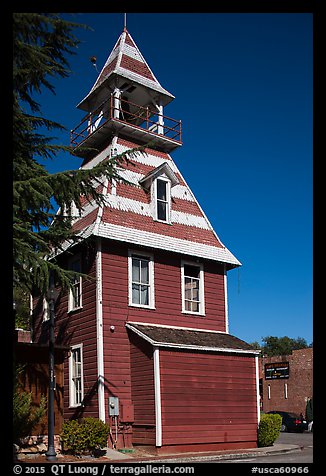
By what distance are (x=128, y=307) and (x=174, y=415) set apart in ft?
13.4

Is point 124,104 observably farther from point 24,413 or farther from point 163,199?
point 24,413

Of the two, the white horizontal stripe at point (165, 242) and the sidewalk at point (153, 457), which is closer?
the sidewalk at point (153, 457)

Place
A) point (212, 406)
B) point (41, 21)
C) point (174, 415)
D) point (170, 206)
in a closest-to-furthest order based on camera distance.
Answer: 1. point (41, 21)
2. point (174, 415)
3. point (212, 406)
4. point (170, 206)

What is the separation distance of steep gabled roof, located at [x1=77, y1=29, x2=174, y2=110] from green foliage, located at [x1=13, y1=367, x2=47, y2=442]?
13.8 m

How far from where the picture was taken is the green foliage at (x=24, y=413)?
15.0 meters

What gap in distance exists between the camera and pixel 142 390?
763 inches

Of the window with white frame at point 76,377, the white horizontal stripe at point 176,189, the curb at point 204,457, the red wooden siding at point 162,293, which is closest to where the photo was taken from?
the curb at point 204,457

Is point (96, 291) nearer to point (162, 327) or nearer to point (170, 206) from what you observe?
point (162, 327)

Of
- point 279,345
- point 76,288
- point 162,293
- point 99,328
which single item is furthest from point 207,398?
point 279,345

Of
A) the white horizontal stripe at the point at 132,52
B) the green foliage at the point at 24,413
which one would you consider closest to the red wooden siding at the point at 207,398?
the green foliage at the point at 24,413

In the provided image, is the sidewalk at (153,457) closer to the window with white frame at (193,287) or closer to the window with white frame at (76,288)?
the window with white frame at (76,288)

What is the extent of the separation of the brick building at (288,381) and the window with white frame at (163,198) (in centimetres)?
2379

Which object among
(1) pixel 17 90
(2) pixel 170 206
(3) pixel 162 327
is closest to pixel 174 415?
(3) pixel 162 327
